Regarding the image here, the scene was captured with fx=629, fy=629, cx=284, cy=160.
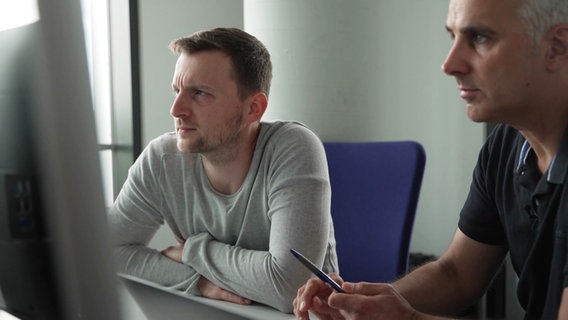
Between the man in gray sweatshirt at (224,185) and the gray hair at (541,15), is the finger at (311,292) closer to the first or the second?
the man in gray sweatshirt at (224,185)

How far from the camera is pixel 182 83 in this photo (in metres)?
1.66

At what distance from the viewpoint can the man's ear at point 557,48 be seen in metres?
1.05

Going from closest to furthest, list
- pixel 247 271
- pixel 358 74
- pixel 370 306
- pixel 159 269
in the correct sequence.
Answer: pixel 370 306
pixel 247 271
pixel 159 269
pixel 358 74

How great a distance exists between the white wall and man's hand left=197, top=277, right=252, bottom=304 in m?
1.21

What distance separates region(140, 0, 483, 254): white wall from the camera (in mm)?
2500

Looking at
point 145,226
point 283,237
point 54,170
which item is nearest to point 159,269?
point 145,226

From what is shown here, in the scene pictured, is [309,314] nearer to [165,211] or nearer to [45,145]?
[165,211]

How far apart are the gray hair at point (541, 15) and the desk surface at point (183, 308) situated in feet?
2.08

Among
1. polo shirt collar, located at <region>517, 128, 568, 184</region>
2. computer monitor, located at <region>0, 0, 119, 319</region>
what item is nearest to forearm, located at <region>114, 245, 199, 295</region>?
→ polo shirt collar, located at <region>517, 128, 568, 184</region>

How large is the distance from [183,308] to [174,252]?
0.52m

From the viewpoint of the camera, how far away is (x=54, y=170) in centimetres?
39

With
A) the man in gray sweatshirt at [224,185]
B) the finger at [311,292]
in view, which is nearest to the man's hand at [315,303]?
the finger at [311,292]

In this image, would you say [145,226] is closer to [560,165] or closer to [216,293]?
[216,293]

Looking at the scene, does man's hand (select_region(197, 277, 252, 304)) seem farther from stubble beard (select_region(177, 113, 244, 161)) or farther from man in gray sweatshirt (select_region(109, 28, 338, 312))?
stubble beard (select_region(177, 113, 244, 161))
